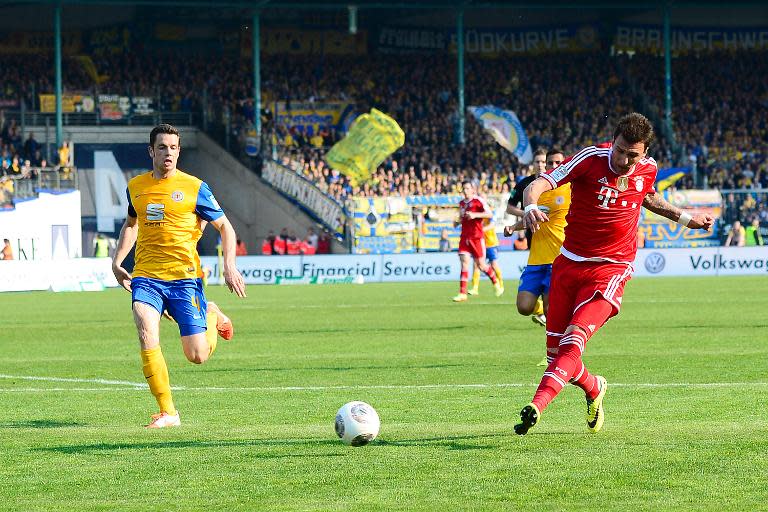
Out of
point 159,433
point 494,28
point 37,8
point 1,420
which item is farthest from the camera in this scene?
point 494,28

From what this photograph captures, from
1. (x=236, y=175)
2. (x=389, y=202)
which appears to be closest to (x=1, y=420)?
(x=389, y=202)

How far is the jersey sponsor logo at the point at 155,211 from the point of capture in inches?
413

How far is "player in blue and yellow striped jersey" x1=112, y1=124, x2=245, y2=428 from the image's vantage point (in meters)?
10.3

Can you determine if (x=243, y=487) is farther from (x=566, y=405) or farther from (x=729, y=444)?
(x=566, y=405)

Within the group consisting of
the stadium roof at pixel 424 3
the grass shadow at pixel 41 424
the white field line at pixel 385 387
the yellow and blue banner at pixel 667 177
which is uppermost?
the stadium roof at pixel 424 3

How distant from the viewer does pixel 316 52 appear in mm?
59375

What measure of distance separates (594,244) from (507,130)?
4233 centimetres

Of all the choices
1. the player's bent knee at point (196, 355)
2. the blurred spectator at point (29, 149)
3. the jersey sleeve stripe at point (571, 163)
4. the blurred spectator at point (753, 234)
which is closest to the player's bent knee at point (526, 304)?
the player's bent knee at point (196, 355)

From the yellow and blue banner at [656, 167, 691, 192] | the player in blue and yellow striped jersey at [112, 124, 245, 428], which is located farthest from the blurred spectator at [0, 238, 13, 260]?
the player in blue and yellow striped jersey at [112, 124, 245, 428]

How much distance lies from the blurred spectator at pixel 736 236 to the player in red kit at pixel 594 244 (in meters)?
36.0

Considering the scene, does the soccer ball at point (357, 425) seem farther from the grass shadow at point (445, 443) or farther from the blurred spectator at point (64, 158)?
the blurred spectator at point (64, 158)

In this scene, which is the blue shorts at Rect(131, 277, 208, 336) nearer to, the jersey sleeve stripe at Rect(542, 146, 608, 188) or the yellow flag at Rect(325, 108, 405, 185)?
the jersey sleeve stripe at Rect(542, 146, 608, 188)

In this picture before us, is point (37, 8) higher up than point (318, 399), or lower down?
higher up

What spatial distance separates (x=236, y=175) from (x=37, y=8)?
12411 millimetres
